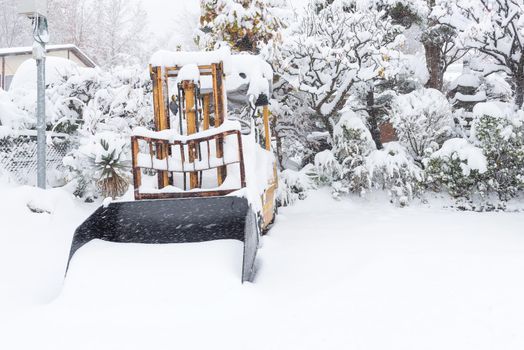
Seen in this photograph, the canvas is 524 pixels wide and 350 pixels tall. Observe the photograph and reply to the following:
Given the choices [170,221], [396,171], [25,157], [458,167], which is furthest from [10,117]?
[458,167]

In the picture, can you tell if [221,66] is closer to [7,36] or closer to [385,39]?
[385,39]

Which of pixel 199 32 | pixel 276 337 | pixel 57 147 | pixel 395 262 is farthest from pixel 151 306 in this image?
pixel 199 32

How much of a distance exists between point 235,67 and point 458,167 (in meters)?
4.72

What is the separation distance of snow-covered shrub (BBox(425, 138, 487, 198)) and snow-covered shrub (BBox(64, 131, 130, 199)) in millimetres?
5720

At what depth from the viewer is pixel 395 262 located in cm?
469

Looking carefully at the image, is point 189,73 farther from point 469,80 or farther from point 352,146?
point 469,80

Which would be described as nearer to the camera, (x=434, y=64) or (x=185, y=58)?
(x=185, y=58)

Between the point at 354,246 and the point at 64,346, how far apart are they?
12.1 ft

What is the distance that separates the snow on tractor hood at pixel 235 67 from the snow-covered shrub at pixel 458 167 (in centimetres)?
383

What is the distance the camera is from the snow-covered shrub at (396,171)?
8.73 metres

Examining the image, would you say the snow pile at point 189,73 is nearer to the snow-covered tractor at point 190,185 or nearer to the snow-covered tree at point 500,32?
the snow-covered tractor at point 190,185

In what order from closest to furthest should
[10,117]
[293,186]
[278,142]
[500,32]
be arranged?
1. [10,117]
2. [500,32]
3. [293,186]
4. [278,142]

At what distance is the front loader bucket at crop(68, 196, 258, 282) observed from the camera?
183 inches

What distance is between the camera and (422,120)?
905 centimetres
